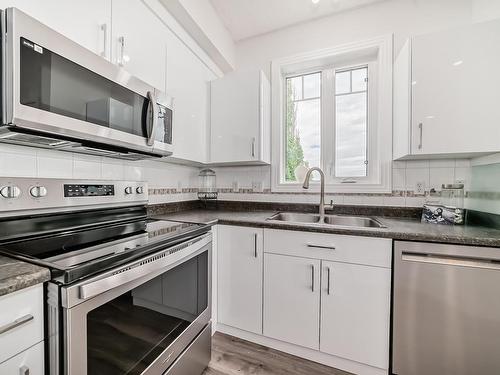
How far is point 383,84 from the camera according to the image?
72.6 inches

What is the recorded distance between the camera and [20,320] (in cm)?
56

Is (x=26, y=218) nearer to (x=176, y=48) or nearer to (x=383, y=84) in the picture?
(x=176, y=48)

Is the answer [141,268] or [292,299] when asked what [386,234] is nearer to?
[292,299]

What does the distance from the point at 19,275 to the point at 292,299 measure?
4.40ft

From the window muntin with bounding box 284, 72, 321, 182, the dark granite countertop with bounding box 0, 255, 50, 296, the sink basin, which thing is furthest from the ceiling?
the dark granite countertop with bounding box 0, 255, 50, 296

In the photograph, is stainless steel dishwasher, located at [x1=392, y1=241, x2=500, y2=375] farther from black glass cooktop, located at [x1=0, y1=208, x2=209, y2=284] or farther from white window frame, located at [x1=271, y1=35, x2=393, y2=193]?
black glass cooktop, located at [x1=0, y1=208, x2=209, y2=284]

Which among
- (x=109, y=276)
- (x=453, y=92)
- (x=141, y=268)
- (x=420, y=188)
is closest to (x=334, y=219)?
(x=420, y=188)

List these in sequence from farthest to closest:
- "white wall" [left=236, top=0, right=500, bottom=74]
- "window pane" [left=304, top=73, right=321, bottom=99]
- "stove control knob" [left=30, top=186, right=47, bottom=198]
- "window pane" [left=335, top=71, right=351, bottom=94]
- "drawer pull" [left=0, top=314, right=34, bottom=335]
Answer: "window pane" [left=304, top=73, right=321, bottom=99] → "window pane" [left=335, top=71, right=351, bottom=94] → "white wall" [left=236, top=0, right=500, bottom=74] → "stove control knob" [left=30, top=186, right=47, bottom=198] → "drawer pull" [left=0, top=314, right=34, bottom=335]

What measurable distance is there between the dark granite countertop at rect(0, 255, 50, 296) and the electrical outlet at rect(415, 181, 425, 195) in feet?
7.30

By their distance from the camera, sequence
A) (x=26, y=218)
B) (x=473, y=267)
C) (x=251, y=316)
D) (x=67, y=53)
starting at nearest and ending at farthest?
(x=67, y=53)
(x=26, y=218)
(x=473, y=267)
(x=251, y=316)

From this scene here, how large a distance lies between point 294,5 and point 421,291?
2.28 m

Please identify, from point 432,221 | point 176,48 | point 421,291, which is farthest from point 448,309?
point 176,48

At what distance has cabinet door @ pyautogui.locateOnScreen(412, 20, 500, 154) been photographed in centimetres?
130

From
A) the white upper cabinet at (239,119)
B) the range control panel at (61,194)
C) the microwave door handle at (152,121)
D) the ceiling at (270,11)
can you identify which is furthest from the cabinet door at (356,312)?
the ceiling at (270,11)
